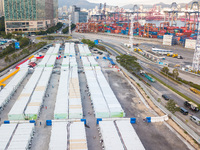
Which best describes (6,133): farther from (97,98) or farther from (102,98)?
(102,98)

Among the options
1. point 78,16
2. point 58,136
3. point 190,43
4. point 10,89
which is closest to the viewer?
point 58,136

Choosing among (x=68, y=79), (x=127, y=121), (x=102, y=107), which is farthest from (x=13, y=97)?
(x=127, y=121)

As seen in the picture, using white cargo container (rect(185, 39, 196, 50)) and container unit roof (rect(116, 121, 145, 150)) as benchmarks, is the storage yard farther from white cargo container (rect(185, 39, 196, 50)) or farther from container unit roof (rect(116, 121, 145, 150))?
white cargo container (rect(185, 39, 196, 50))

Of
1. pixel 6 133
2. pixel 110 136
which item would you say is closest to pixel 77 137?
pixel 110 136

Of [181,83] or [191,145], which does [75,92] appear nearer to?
[191,145]

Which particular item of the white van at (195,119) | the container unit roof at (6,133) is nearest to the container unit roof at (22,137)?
the container unit roof at (6,133)

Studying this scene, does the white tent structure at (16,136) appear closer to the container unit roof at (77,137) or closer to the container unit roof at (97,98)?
the container unit roof at (77,137)
